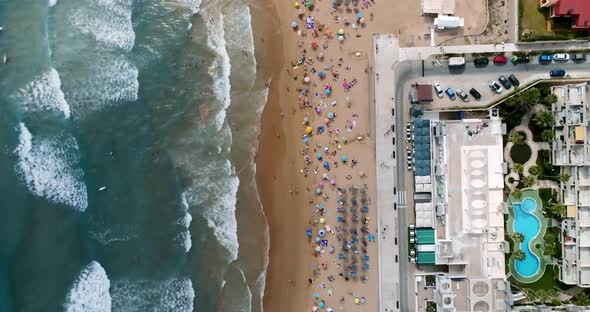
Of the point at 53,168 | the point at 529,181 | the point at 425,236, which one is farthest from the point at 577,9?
the point at 53,168

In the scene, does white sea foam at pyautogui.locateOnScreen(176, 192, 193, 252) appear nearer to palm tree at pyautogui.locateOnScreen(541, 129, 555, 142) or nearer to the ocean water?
the ocean water

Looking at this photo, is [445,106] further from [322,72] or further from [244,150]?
[244,150]

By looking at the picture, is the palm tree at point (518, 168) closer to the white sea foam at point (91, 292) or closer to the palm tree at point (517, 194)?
the palm tree at point (517, 194)

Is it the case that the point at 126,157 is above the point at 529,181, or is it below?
above

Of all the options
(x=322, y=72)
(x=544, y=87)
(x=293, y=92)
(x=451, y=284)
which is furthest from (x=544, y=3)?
(x=451, y=284)

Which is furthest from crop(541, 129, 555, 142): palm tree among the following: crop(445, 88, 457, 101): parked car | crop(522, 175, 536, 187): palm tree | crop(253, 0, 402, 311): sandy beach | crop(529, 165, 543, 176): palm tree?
crop(253, 0, 402, 311): sandy beach

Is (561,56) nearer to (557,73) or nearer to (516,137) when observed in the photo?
(557,73)
